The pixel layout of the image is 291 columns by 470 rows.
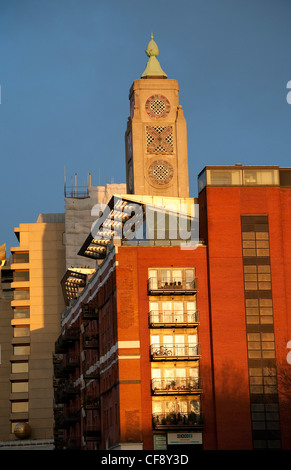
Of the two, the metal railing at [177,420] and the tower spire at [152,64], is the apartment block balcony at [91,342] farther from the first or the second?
the tower spire at [152,64]

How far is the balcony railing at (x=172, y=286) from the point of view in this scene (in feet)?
318

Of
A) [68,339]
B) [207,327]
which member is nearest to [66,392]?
[68,339]

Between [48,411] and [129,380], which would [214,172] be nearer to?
[129,380]

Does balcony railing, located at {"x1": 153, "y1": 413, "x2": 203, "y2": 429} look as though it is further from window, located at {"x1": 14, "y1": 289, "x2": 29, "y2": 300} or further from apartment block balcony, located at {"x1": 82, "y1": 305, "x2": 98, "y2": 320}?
window, located at {"x1": 14, "y1": 289, "x2": 29, "y2": 300}

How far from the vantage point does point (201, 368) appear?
96188mm

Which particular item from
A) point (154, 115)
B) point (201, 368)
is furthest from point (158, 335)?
point (154, 115)

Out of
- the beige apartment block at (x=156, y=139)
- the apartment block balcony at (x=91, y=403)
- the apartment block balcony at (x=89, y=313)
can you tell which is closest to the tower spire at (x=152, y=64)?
the beige apartment block at (x=156, y=139)

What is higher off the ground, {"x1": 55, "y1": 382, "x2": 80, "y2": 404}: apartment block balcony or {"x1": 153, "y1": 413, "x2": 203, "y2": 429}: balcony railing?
{"x1": 55, "y1": 382, "x2": 80, "y2": 404}: apartment block balcony

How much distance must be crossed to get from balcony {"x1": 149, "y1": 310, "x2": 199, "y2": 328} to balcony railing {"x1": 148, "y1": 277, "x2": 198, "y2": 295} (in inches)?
73.4

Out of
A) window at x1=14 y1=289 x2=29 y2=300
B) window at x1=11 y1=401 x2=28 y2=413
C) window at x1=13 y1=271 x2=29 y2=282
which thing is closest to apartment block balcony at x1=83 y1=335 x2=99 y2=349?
window at x1=11 y1=401 x2=28 y2=413

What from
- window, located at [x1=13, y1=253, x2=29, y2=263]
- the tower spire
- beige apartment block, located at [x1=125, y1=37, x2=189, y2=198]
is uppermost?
the tower spire

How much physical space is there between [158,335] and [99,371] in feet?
40.9

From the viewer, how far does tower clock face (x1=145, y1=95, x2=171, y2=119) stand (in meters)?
138

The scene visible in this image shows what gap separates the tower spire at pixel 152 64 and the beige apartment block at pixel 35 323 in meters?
43.5
